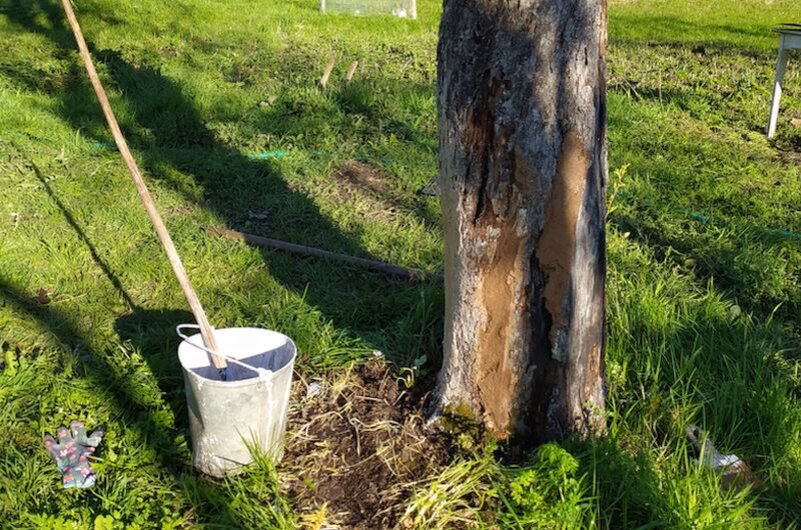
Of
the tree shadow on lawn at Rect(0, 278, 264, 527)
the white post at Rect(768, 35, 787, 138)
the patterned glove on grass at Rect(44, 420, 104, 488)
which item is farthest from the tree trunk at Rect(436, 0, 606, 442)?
the white post at Rect(768, 35, 787, 138)

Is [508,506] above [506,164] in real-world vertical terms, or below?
below

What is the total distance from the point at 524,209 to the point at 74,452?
1.70m

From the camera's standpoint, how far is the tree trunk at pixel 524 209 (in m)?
2.31

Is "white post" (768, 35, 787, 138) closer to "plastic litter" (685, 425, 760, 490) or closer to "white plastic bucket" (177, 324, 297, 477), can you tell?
"plastic litter" (685, 425, 760, 490)

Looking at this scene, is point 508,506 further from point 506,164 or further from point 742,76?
point 742,76

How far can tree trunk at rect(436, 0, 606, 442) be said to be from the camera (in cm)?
231

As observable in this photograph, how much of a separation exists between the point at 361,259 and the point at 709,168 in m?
2.97

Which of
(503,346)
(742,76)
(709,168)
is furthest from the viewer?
(742,76)

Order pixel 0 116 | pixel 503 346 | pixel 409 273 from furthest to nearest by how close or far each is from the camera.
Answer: pixel 0 116, pixel 409 273, pixel 503 346

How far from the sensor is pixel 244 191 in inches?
205

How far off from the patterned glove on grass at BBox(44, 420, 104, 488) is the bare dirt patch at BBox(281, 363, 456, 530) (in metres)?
0.65

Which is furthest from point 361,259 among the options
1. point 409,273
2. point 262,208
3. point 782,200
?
point 782,200

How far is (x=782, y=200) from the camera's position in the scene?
520 cm

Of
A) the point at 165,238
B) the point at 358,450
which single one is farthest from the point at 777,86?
the point at 165,238
